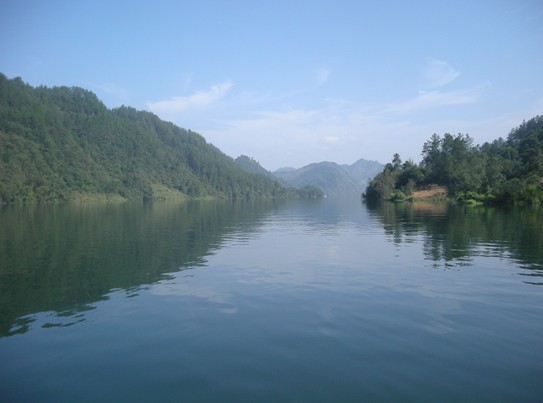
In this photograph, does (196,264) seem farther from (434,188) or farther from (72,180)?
(72,180)

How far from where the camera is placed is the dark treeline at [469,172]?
4468 inches

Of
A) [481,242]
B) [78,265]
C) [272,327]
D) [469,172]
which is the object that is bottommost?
[481,242]

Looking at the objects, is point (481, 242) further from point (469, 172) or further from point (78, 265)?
point (469, 172)

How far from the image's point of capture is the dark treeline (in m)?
113

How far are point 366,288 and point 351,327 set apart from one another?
604 cm

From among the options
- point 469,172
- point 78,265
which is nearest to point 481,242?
point 78,265

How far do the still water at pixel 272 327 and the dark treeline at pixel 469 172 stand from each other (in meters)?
90.5

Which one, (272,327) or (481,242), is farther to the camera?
(481,242)

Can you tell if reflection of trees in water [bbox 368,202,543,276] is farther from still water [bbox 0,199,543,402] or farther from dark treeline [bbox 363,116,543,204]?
dark treeline [bbox 363,116,543,204]

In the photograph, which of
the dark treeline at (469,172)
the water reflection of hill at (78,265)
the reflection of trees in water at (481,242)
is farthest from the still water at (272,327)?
the dark treeline at (469,172)

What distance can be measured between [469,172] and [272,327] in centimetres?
14855

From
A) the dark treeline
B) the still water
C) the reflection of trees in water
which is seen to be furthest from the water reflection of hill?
the dark treeline

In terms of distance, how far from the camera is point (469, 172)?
14250 centimetres

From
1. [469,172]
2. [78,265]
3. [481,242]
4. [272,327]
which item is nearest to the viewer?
[272,327]
